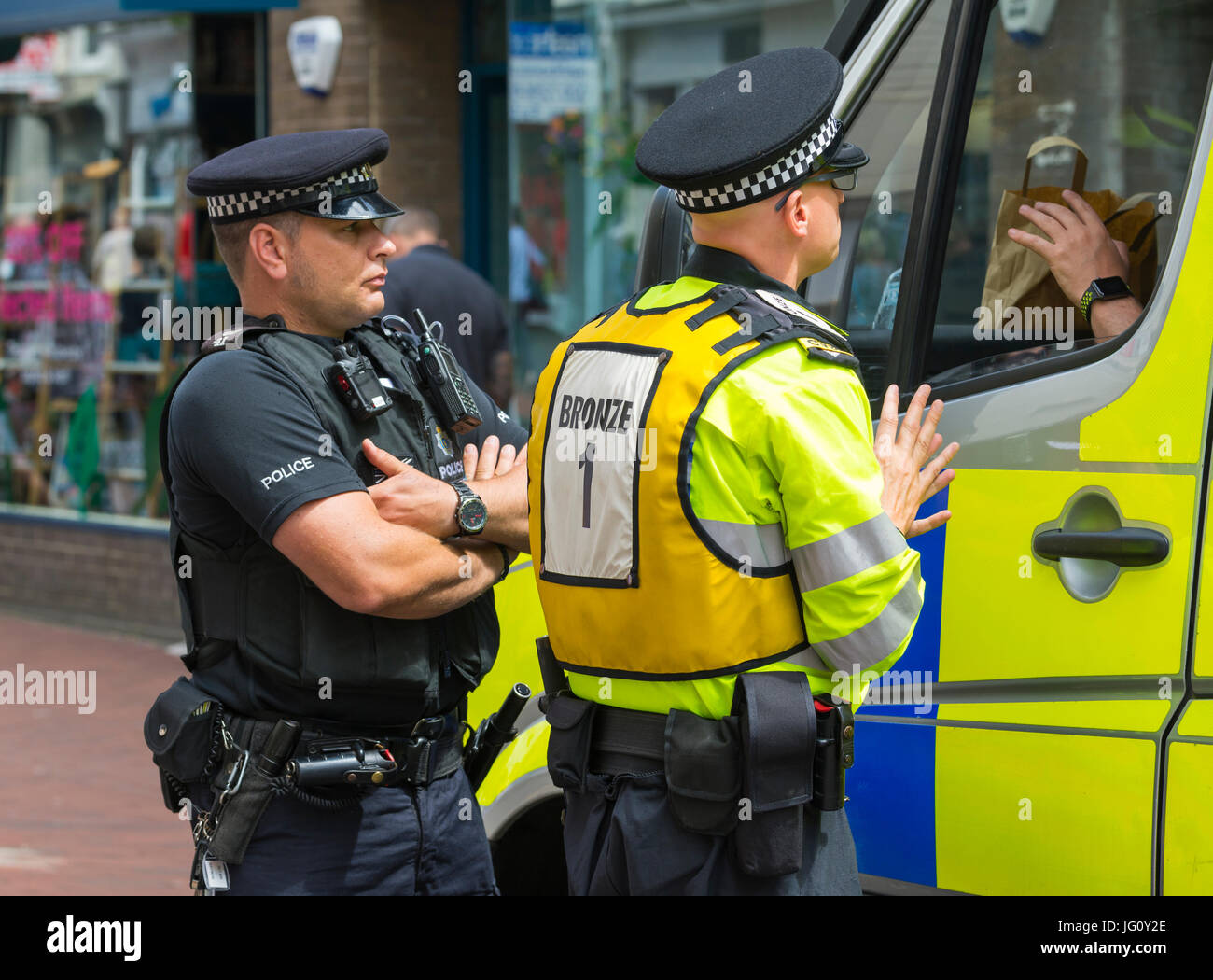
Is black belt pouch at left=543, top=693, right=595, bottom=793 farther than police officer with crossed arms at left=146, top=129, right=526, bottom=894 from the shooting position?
No

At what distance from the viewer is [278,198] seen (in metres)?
2.71

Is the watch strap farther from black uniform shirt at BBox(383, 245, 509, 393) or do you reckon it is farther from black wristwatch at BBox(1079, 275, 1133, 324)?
black uniform shirt at BBox(383, 245, 509, 393)

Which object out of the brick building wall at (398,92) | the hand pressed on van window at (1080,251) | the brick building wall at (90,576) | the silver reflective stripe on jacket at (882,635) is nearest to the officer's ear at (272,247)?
the silver reflective stripe on jacket at (882,635)

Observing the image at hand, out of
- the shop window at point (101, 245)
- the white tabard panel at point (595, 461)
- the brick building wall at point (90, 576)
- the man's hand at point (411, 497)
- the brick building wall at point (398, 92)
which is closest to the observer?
the white tabard panel at point (595, 461)

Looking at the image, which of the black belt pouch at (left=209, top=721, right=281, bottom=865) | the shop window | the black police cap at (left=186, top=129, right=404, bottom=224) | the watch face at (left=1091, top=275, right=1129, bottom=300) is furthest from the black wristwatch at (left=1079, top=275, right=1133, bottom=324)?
the shop window

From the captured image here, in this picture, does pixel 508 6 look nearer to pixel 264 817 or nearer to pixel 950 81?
pixel 950 81

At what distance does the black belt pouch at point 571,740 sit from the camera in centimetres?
245

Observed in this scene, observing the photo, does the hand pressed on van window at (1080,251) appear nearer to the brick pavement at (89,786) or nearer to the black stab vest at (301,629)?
the black stab vest at (301,629)

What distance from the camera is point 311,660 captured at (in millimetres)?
2617

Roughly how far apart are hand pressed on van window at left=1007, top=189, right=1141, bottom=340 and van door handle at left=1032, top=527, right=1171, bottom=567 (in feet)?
1.20

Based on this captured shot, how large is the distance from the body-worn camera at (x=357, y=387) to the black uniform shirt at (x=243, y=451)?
0.25 ft

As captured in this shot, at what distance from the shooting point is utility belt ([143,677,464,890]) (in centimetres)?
261
